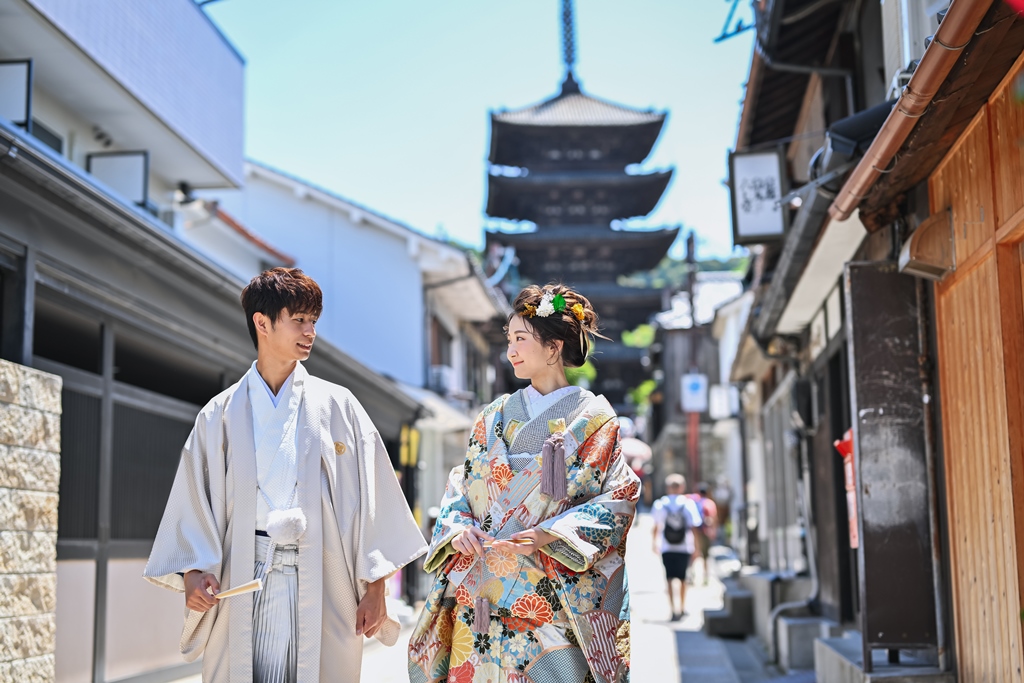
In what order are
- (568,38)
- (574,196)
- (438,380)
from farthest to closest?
(568,38) < (574,196) < (438,380)

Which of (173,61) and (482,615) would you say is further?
(173,61)

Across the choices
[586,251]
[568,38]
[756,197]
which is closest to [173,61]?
[756,197]

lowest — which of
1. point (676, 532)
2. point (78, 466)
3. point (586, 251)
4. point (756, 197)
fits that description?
point (676, 532)

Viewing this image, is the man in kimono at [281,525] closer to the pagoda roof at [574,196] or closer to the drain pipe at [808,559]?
the drain pipe at [808,559]

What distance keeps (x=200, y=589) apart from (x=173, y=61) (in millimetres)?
8125

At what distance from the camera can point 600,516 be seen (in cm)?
375

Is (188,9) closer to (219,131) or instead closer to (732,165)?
(219,131)

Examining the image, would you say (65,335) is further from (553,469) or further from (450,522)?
(553,469)

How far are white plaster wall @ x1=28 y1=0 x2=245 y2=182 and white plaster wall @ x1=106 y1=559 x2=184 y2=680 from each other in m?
3.97

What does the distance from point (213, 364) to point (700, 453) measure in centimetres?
3070

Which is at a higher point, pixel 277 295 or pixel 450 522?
pixel 277 295

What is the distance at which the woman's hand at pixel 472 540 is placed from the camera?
12.1 ft

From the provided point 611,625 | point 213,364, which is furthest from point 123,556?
point 611,625

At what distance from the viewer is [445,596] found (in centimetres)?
392
